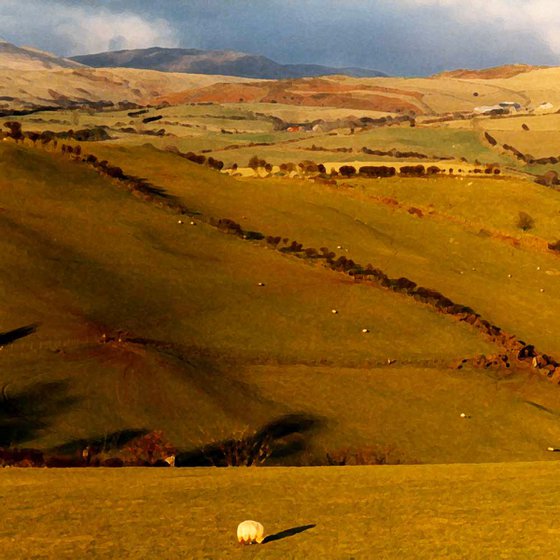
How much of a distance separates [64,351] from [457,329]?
2665 cm

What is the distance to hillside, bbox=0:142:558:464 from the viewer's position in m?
36.7

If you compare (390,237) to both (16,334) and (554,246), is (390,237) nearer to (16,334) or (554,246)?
(554,246)

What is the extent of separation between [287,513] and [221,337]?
1231 inches

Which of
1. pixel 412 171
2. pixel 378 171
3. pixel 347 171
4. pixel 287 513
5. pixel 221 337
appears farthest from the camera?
pixel 412 171

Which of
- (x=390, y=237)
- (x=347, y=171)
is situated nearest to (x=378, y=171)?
(x=347, y=171)

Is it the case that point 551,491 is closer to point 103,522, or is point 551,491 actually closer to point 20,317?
point 103,522

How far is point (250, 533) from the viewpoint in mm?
13328

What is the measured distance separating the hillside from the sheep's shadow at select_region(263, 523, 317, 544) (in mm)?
19026

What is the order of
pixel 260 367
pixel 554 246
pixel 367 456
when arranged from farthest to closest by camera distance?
1. pixel 554 246
2. pixel 260 367
3. pixel 367 456

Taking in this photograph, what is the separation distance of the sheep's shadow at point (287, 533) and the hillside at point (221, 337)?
62.4ft

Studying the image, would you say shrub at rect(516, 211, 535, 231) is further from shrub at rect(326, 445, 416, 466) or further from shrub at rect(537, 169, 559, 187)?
shrub at rect(326, 445, 416, 466)

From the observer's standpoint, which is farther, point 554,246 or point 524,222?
point 524,222

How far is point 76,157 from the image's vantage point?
78.1m

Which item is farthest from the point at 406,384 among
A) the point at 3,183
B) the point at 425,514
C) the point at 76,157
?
the point at 76,157
